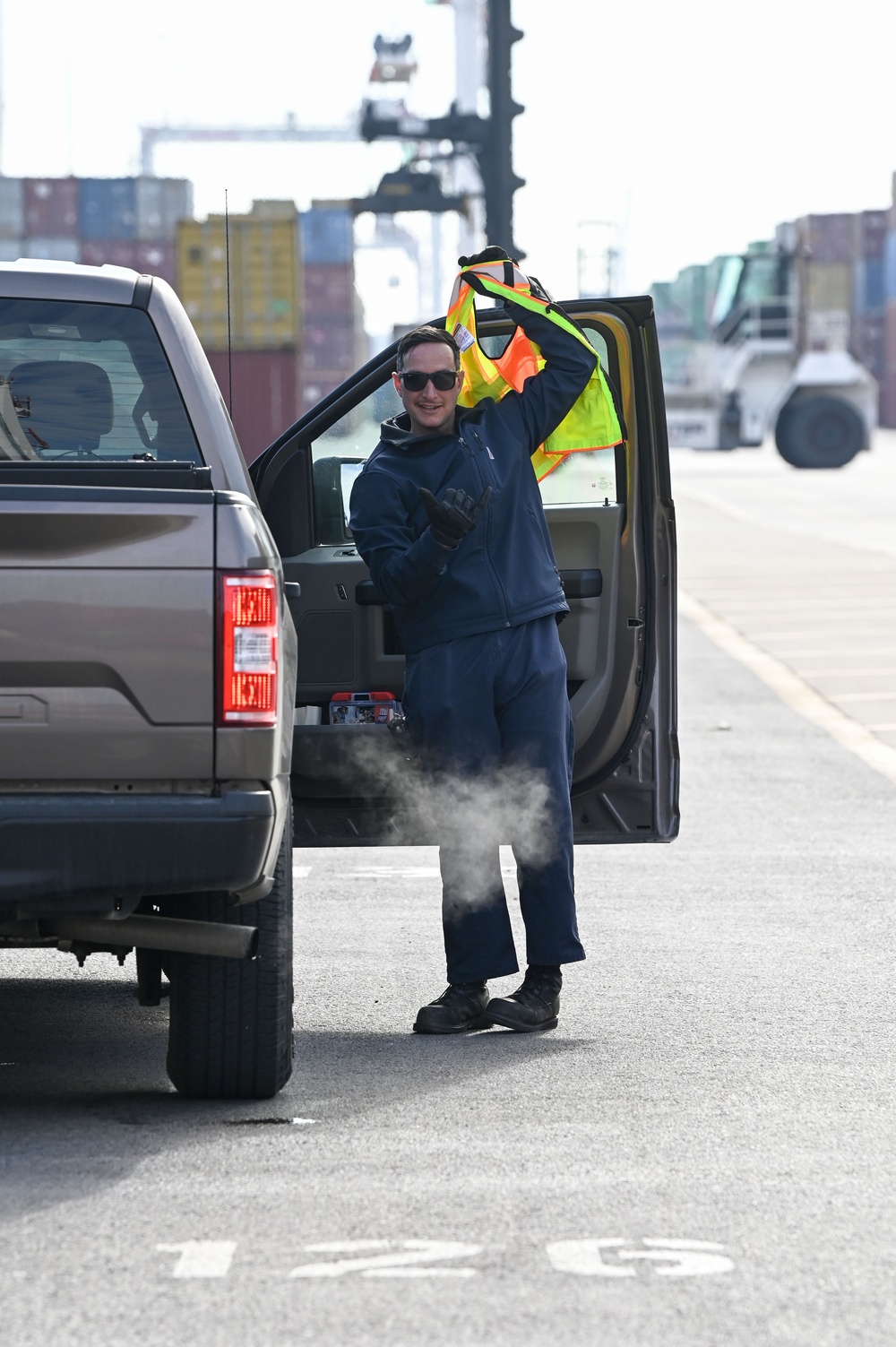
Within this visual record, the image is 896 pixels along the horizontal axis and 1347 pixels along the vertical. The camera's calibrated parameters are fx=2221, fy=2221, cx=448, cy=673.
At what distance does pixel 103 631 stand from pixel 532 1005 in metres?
1.91

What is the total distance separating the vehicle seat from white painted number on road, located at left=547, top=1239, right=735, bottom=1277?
7.43 ft

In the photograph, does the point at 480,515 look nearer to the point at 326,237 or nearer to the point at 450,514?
the point at 450,514

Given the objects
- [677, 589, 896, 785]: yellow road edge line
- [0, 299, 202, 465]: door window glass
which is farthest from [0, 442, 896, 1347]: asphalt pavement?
[677, 589, 896, 785]: yellow road edge line

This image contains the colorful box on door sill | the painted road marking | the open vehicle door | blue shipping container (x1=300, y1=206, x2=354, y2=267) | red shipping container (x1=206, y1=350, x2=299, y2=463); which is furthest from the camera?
blue shipping container (x1=300, y1=206, x2=354, y2=267)

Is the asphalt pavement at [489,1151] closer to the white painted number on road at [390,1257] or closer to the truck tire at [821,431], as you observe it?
the white painted number on road at [390,1257]

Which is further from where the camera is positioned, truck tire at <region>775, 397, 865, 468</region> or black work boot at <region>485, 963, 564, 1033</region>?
truck tire at <region>775, 397, 865, 468</region>

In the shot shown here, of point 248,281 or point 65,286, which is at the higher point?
point 248,281

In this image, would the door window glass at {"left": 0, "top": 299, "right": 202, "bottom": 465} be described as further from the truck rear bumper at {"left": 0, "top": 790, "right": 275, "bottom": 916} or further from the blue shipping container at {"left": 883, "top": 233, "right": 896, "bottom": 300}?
the blue shipping container at {"left": 883, "top": 233, "right": 896, "bottom": 300}

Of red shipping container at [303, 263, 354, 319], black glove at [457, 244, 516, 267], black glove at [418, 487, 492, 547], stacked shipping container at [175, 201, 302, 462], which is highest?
red shipping container at [303, 263, 354, 319]

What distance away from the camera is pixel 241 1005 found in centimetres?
495

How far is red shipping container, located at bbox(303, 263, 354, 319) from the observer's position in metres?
62.9

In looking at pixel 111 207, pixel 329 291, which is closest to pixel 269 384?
pixel 111 207

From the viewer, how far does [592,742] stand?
621cm

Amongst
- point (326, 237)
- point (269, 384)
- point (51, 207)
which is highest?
point (326, 237)
